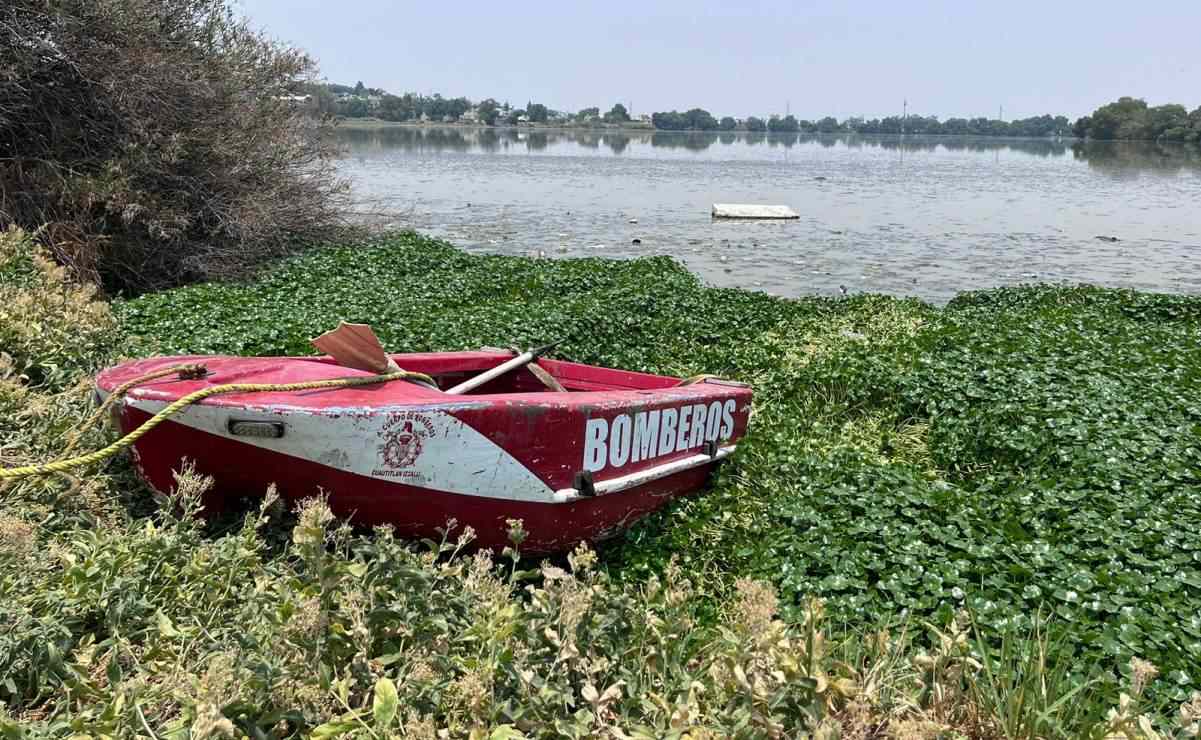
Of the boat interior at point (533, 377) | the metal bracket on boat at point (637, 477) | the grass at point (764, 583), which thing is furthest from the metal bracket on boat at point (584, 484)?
the boat interior at point (533, 377)

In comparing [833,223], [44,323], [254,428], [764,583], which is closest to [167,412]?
[254,428]

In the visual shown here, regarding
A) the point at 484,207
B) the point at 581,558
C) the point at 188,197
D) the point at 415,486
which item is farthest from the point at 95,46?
the point at 484,207

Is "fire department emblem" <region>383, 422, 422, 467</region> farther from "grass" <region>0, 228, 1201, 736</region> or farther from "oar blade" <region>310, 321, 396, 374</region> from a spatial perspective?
"oar blade" <region>310, 321, 396, 374</region>

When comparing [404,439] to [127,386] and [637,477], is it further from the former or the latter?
[637,477]

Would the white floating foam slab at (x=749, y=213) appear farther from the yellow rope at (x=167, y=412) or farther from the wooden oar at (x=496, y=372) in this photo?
→ the yellow rope at (x=167, y=412)

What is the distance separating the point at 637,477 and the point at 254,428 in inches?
74.6

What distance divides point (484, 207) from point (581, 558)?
2302 cm

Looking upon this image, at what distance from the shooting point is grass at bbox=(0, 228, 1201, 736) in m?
2.50

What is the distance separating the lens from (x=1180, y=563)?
392 centimetres

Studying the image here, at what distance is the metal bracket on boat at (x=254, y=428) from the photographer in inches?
140

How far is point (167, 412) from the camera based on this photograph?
3.47 metres

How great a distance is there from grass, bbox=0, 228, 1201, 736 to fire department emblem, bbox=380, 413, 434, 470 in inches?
14.8

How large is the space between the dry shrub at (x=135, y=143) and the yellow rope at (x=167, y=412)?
6.67 metres

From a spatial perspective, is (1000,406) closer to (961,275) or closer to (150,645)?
(150,645)
